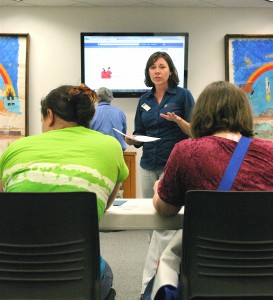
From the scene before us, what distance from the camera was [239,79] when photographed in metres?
5.06

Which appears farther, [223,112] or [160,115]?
[160,115]

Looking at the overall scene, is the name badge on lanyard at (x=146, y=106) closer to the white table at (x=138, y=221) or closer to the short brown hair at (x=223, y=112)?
the short brown hair at (x=223, y=112)

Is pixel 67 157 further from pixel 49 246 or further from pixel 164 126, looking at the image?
pixel 164 126

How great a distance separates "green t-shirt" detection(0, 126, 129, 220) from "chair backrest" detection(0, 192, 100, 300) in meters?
0.15

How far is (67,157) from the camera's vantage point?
1395 mm

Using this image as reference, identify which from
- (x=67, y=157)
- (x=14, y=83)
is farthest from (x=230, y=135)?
(x=14, y=83)

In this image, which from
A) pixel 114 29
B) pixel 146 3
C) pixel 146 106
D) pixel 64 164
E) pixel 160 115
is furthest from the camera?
pixel 114 29

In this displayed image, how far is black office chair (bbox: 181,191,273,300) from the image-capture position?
4.06 ft

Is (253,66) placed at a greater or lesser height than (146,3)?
lesser

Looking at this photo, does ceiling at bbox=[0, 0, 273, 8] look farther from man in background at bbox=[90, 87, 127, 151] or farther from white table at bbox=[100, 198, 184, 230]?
white table at bbox=[100, 198, 184, 230]

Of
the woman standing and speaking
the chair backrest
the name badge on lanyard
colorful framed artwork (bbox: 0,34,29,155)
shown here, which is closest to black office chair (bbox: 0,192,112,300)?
the chair backrest

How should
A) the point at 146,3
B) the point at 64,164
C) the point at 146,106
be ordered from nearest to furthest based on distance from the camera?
the point at 64,164, the point at 146,106, the point at 146,3

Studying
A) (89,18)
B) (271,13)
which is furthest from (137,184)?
(271,13)

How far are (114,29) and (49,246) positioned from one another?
417 centimetres
